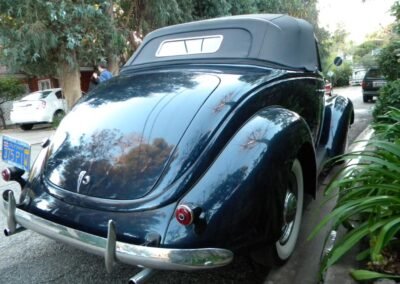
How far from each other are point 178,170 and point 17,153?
4.98ft

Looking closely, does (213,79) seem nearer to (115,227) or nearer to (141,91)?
(141,91)

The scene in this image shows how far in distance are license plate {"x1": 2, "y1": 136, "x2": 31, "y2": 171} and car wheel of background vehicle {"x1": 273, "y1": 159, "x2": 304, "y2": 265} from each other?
1954 millimetres

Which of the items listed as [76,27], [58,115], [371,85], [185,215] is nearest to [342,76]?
[371,85]

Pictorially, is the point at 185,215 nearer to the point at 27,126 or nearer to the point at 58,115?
the point at 58,115

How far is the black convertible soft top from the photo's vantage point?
3342 millimetres

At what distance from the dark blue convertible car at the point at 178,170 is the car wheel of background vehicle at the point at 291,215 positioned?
0.01 metres

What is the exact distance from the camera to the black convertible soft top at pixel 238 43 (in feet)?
11.0

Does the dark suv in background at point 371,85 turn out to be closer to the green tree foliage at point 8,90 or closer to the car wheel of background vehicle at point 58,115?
the car wheel of background vehicle at point 58,115

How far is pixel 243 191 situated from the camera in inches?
84.7

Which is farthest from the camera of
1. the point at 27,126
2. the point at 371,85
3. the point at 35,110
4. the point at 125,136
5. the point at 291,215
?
the point at 371,85

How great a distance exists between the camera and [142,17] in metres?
12.7

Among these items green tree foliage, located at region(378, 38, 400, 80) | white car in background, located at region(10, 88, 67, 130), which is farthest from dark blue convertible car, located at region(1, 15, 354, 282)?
white car in background, located at region(10, 88, 67, 130)

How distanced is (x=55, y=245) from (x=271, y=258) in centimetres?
195

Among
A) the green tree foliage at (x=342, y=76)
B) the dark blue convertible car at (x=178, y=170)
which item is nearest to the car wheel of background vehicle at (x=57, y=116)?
the dark blue convertible car at (x=178, y=170)
